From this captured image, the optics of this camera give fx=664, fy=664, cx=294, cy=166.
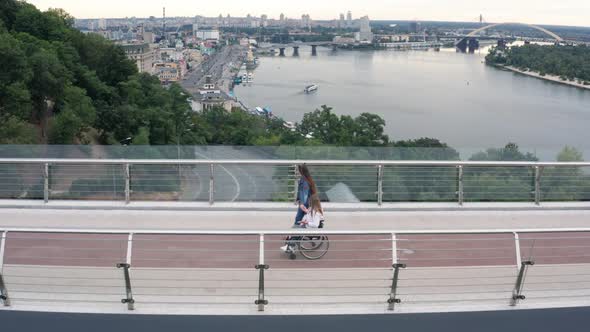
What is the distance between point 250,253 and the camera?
263cm

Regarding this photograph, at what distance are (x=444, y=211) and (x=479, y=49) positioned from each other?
70838 millimetres

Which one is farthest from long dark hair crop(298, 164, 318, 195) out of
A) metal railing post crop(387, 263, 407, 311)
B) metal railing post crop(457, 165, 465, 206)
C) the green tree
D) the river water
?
the river water

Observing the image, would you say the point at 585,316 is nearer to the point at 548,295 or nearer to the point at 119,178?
the point at 548,295

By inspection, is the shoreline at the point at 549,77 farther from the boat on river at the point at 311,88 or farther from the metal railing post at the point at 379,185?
the metal railing post at the point at 379,185

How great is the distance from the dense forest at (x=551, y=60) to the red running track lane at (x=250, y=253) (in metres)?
38.8

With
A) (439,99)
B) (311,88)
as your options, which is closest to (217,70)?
(311,88)

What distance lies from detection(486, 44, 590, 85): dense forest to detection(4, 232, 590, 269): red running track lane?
127 ft

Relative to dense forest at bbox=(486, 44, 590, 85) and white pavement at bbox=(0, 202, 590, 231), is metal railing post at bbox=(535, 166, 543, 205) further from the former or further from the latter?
dense forest at bbox=(486, 44, 590, 85)

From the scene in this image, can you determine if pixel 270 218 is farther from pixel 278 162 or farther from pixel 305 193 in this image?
pixel 305 193

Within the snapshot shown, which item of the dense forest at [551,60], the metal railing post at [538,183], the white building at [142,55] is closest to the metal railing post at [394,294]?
the metal railing post at [538,183]

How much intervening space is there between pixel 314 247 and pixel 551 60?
144 feet

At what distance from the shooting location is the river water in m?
24.5

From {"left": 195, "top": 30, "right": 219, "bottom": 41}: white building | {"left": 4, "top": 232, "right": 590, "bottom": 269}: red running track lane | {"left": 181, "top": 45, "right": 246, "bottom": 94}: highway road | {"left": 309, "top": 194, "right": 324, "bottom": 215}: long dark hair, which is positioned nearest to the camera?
{"left": 4, "top": 232, "right": 590, "bottom": 269}: red running track lane

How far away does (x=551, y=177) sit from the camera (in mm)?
3957
